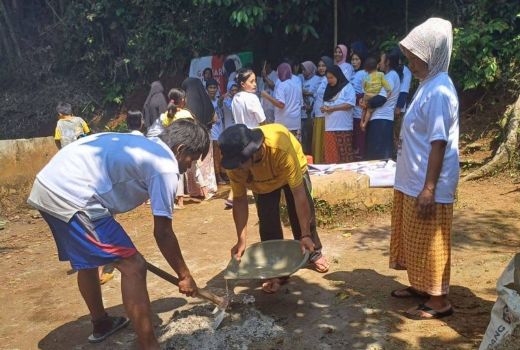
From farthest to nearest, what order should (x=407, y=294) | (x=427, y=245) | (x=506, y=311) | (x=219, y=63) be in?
(x=219, y=63), (x=407, y=294), (x=427, y=245), (x=506, y=311)

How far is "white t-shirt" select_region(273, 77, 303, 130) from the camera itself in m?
7.24

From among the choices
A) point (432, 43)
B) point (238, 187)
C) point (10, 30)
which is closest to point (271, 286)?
point (238, 187)

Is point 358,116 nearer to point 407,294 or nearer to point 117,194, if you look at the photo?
point 407,294

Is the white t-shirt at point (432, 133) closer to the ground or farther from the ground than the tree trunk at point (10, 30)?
closer to the ground

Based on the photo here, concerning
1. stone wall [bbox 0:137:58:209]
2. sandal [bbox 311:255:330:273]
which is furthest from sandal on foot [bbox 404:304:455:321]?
stone wall [bbox 0:137:58:209]

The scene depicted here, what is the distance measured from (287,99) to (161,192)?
15.6ft

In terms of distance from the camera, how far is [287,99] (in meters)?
7.25

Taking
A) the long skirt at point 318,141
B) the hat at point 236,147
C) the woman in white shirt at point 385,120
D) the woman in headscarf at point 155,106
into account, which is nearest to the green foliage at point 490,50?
the woman in white shirt at point 385,120

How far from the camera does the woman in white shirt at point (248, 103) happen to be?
6223mm

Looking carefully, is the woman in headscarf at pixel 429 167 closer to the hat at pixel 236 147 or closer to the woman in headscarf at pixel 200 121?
the hat at pixel 236 147

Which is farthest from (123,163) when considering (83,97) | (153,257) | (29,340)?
(83,97)

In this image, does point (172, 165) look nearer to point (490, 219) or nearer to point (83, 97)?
point (490, 219)

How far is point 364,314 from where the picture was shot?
341 centimetres

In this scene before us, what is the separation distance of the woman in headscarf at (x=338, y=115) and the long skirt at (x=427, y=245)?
3475 mm
